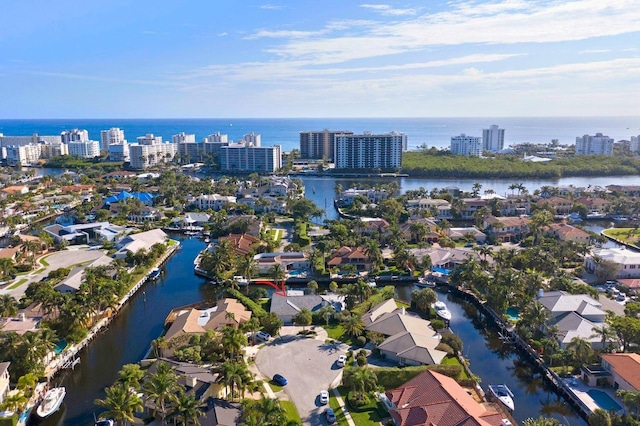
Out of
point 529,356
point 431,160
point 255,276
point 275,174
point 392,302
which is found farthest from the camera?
point 431,160

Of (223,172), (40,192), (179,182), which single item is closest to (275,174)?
(223,172)

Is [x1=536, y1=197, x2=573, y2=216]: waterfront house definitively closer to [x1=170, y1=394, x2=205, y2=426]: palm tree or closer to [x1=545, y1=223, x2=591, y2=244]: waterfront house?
[x1=545, y1=223, x2=591, y2=244]: waterfront house

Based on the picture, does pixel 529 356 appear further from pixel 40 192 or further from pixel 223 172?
pixel 223 172

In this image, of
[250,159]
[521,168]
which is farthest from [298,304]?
[521,168]

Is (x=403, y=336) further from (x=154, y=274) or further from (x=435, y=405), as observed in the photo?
(x=154, y=274)

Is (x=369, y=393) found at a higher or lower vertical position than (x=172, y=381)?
lower
